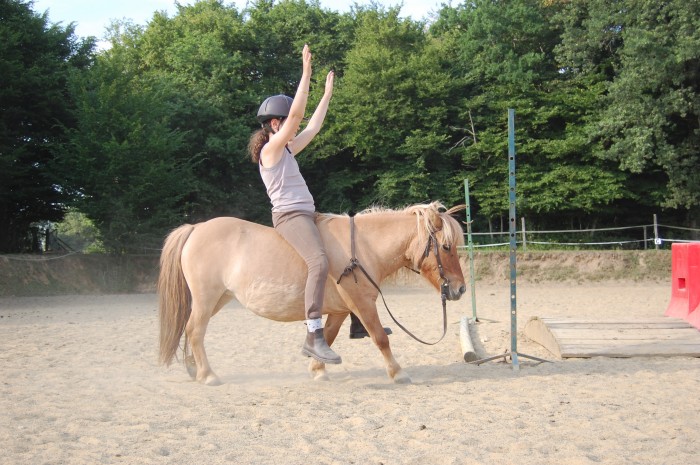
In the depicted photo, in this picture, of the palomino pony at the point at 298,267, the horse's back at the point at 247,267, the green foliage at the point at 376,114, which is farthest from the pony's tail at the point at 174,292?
the green foliage at the point at 376,114

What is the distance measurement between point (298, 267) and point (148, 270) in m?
15.3

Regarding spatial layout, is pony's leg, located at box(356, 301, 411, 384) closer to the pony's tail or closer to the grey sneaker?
the grey sneaker

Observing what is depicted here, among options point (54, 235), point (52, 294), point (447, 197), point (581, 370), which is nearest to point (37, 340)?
point (581, 370)

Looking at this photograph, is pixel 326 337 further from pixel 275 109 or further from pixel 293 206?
pixel 275 109

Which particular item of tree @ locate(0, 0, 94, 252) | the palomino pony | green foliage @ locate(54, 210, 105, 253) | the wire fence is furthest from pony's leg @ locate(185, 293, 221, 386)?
the wire fence

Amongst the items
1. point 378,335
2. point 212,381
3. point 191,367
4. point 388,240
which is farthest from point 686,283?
point 191,367

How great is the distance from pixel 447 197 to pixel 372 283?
70.5 ft

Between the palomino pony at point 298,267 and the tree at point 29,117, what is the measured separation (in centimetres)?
1587

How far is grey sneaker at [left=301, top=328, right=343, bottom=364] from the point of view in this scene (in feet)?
18.4

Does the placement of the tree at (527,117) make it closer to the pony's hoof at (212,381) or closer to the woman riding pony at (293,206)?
the woman riding pony at (293,206)

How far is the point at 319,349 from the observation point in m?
5.68

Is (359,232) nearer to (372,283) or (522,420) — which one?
(372,283)

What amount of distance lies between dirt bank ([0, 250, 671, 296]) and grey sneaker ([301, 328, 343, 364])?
15.0 metres

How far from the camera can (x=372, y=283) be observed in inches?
237
